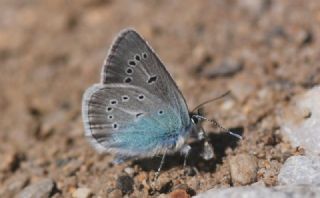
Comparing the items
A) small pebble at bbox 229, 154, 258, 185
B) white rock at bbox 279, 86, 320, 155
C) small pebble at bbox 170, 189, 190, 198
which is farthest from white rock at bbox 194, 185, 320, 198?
white rock at bbox 279, 86, 320, 155

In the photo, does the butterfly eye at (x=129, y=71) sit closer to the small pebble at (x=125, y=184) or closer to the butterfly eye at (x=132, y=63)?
the butterfly eye at (x=132, y=63)

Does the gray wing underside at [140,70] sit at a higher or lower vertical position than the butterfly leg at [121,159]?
higher

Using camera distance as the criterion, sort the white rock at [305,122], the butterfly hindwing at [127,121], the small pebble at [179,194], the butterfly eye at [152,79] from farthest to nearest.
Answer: the butterfly hindwing at [127,121]
the butterfly eye at [152,79]
the white rock at [305,122]
the small pebble at [179,194]

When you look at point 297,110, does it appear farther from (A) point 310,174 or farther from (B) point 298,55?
(B) point 298,55

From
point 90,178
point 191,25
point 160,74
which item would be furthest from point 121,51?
point 191,25

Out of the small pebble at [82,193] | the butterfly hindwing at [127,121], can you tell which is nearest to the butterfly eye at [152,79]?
the butterfly hindwing at [127,121]

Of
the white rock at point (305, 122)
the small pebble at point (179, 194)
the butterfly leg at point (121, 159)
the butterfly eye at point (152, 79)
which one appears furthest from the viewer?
the butterfly leg at point (121, 159)

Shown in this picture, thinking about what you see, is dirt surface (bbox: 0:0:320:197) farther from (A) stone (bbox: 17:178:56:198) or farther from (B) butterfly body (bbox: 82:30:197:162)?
(B) butterfly body (bbox: 82:30:197:162)
